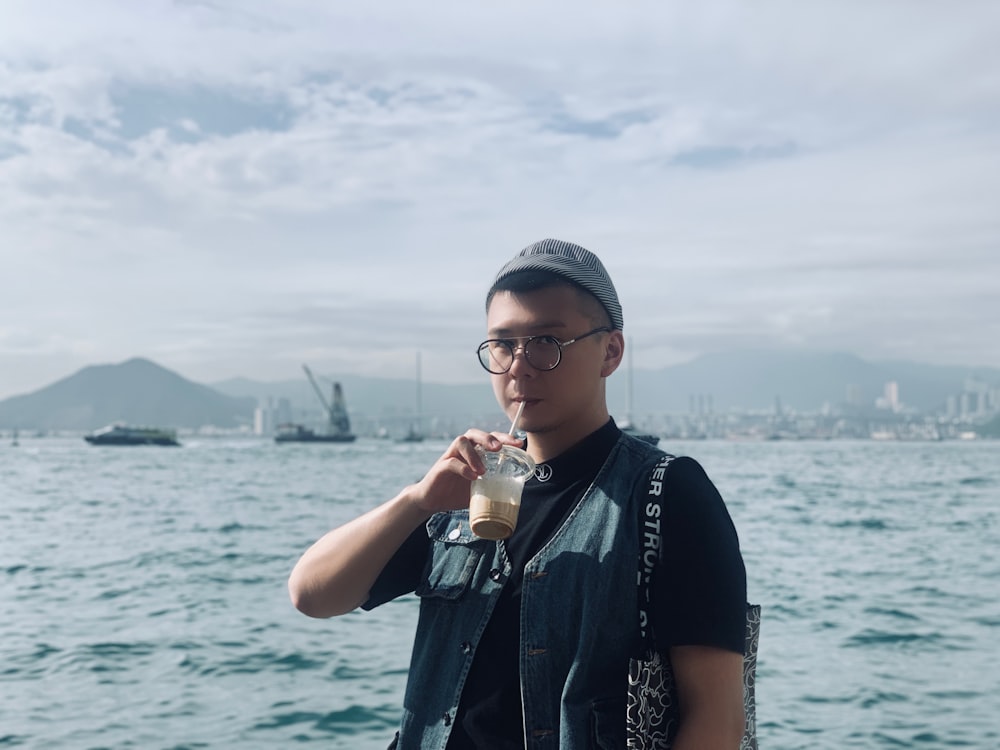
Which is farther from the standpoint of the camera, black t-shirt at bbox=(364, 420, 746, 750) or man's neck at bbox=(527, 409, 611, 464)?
man's neck at bbox=(527, 409, 611, 464)

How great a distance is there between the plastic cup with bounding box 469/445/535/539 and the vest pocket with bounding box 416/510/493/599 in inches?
4.1

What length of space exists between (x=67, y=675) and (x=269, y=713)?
2100 millimetres

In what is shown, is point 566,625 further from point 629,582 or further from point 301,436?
point 301,436

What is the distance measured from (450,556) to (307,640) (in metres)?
8.00

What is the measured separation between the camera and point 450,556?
2.08 meters

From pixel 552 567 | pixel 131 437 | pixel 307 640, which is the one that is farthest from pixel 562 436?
pixel 131 437

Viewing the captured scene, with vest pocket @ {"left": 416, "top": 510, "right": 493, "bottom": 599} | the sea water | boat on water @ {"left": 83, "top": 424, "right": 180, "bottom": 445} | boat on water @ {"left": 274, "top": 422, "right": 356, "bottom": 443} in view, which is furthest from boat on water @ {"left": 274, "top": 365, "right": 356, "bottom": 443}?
vest pocket @ {"left": 416, "top": 510, "right": 493, "bottom": 599}

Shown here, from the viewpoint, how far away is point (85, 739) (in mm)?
6711

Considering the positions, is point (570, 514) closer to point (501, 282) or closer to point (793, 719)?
point (501, 282)

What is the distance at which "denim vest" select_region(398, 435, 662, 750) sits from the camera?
1787 mm

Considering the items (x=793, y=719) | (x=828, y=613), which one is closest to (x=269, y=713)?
(x=793, y=719)

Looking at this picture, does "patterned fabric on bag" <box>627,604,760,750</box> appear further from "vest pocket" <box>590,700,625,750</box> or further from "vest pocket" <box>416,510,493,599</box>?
"vest pocket" <box>416,510,493,599</box>

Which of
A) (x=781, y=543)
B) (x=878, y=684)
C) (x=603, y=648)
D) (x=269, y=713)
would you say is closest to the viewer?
(x=603, y=648)

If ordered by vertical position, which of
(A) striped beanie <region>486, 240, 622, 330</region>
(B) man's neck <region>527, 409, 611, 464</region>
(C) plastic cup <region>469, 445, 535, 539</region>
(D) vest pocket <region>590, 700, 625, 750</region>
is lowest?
(D) vest pocket <region>590, 700, 625, 750</region>
